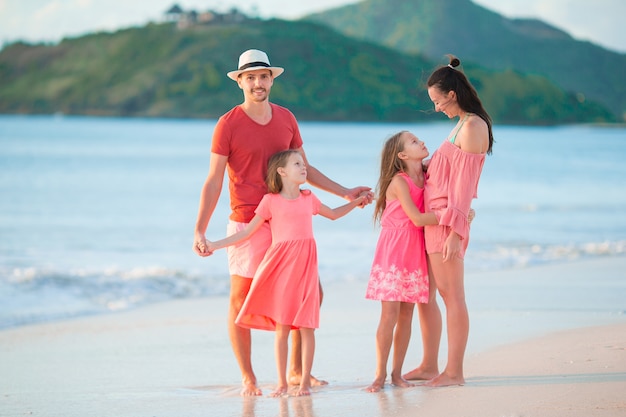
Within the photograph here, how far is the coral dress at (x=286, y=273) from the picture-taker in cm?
470

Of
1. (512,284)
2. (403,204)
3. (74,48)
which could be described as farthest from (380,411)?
(74,48)

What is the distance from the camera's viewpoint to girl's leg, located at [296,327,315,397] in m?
4.66

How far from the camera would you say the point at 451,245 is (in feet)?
15.2

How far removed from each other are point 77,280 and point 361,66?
114367 mm

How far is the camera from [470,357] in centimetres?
548

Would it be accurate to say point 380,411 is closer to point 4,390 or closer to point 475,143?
point 475,143

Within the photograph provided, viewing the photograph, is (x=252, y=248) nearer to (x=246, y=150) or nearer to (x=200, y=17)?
(x=246, y=150)

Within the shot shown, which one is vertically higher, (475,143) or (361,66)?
(361,66)

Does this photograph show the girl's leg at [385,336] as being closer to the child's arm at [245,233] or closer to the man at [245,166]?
the man at [245,166]

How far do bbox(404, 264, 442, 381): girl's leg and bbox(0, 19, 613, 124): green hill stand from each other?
103 m

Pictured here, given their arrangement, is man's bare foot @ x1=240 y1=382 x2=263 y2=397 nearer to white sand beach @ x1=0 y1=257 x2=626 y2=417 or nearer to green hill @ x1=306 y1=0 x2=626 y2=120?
white sand beach @ x1=0 y1=257 x2=626 y2=417

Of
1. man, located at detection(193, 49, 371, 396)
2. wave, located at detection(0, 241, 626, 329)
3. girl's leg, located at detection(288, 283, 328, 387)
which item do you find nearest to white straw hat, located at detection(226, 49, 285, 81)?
man, located at detection(193, 49, 371, 396)

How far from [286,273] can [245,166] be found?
60 cm

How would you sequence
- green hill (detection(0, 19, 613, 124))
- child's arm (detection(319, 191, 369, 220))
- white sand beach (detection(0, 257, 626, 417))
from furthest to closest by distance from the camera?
green hill (detection(0, 19, 613, 124)) < child's arm (detection(319, 191, 369, 220)) < white sand beach (detection(0, 257, 626, 417))
